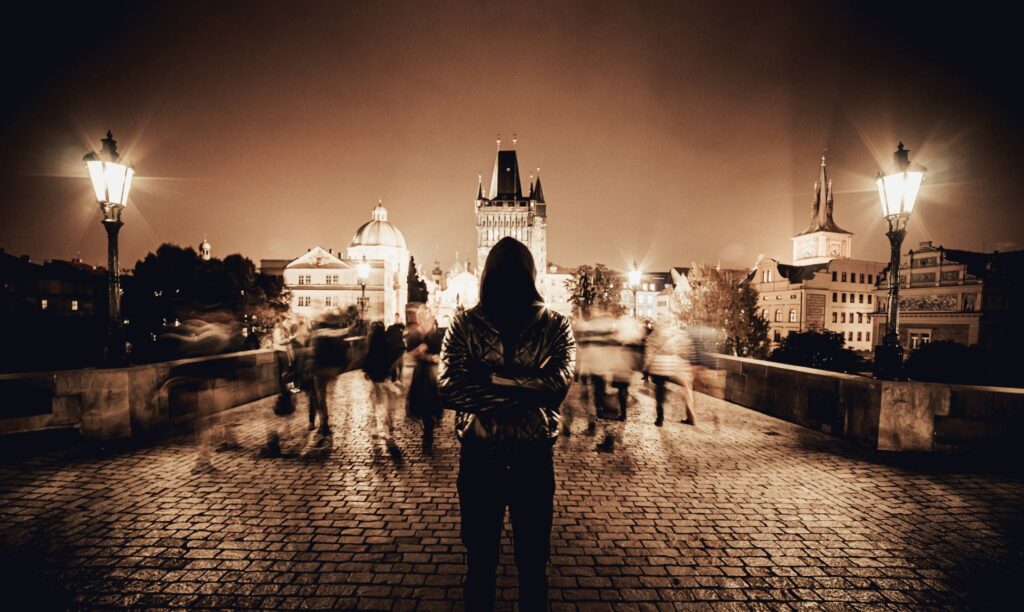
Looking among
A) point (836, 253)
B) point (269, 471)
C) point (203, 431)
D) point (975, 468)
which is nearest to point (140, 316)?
point (203, 431)

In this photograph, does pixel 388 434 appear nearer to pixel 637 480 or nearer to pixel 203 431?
pixel 203 431

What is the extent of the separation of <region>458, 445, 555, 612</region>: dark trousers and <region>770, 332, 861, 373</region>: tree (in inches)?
966

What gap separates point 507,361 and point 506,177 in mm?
102831

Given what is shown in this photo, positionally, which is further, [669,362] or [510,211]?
[510,211]

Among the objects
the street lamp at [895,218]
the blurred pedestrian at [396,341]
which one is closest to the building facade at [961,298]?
the street lamp at [895,218]

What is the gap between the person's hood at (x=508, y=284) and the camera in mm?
2453

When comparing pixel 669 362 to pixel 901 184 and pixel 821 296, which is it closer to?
pixel 901 184

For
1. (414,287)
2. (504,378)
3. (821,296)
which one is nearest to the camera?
(504,378)

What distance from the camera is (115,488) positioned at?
5.08 m

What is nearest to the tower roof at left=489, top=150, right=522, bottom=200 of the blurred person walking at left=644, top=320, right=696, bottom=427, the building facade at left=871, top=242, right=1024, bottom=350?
the building facade at left=871, top=242, right=1024, bottom=350

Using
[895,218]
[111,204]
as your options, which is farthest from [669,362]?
[111,204]

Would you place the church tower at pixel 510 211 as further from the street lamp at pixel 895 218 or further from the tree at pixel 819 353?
the street lamp at pixel 895 218

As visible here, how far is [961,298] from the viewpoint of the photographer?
4756 centimetres

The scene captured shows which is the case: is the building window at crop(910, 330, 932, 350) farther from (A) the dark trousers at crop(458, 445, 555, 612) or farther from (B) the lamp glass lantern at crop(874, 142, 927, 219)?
(A) the dark trousers at crop(458, 445, 555, 612)
